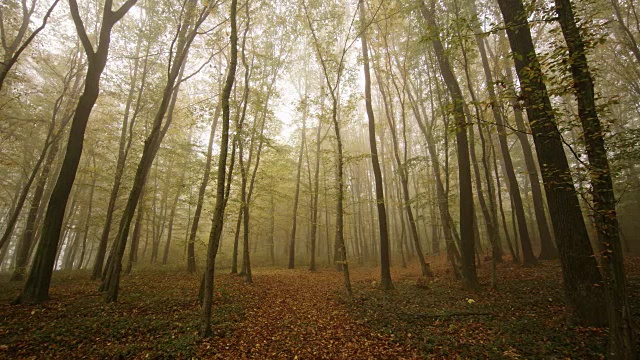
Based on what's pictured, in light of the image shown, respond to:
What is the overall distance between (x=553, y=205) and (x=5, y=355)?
12.0 metres

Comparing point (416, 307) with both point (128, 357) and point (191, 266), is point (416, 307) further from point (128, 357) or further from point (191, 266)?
point (191, 266)

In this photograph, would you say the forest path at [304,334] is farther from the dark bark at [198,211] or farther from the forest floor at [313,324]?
the dark bark at [198,211]

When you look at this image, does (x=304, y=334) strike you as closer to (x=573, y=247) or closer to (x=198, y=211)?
(x=573, y=247)

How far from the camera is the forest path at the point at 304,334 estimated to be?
5793mm

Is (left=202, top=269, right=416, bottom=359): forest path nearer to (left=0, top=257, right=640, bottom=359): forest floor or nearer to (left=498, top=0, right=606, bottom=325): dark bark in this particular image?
(left=0, top=257, right=640, bottom=359): forest floor

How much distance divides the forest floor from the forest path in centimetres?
3

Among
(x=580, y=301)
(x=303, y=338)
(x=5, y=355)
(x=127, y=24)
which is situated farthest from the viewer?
(x=127, y=24)

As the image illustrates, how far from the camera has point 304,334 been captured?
6848mm

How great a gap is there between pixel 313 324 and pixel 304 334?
706mm

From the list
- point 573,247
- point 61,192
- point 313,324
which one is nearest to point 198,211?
point 61,192

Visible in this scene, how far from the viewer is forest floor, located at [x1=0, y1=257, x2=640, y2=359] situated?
17.7ft

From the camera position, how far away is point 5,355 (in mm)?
4934

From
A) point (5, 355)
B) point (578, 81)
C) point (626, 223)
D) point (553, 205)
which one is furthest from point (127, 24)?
point (626, 223)

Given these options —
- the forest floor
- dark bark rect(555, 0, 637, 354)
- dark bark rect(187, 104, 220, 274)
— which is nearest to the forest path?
the forest floor
